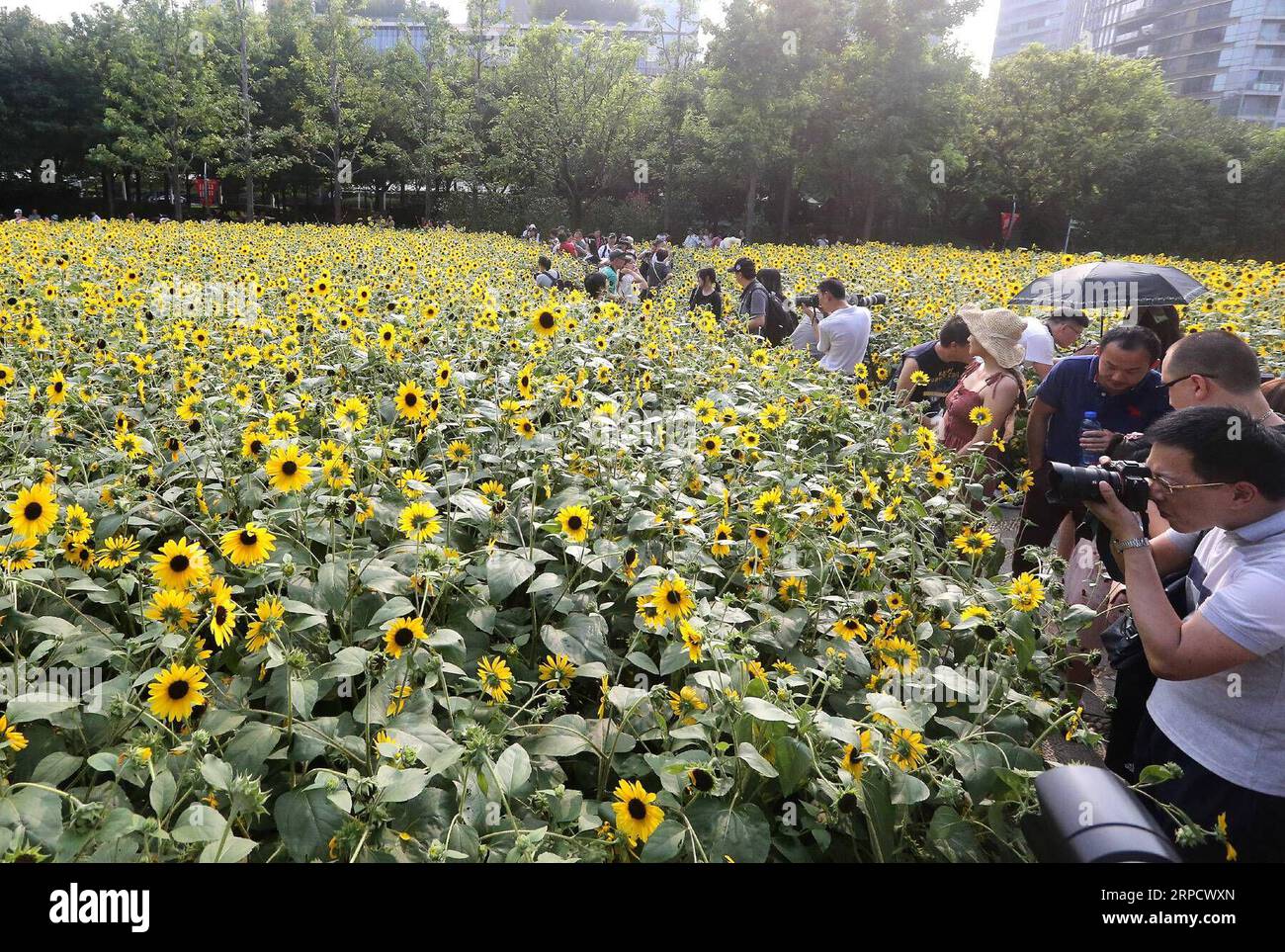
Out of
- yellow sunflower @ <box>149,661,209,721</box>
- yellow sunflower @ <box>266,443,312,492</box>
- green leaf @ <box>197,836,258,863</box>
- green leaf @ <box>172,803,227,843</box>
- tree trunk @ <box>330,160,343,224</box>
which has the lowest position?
green leaf @ <box>197,836,258,863</box>

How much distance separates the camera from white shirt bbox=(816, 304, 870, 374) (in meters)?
5.71

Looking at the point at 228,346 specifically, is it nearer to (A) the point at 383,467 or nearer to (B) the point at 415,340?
(B) the point at 415,340

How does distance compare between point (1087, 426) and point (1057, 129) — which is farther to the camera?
point (1057, 129)

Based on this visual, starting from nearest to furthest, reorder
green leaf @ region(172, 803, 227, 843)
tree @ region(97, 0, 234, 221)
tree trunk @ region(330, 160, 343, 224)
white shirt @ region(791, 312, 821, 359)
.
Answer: green leaf @ region(172, 803, 227, 843)
white shirt @ region(791, 312, 821, 359)
tree @ region(97, 0, 234, 221)
tree trunk @ region(330, 160, 343, 224)

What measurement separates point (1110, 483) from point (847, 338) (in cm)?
382

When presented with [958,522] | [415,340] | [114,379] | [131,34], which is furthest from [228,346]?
[131,34]

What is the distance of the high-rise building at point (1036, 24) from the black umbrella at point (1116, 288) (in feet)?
385

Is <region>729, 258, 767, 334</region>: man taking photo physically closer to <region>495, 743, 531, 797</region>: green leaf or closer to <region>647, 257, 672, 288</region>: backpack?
<region>647, 257, 672, 288</region>: backpack

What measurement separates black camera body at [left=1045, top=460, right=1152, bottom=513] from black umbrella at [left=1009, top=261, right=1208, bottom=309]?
3.50 m

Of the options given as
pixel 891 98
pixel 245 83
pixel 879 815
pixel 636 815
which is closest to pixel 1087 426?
pixel 879 815

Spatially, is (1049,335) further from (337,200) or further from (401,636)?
(337,200)

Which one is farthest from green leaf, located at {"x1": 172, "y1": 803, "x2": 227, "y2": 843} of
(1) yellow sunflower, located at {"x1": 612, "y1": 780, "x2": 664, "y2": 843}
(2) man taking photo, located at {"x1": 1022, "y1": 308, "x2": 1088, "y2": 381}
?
(2) man taking photo, located at {"x1": 1022, "y1": 308, "x2": 1088, "y2": 381}

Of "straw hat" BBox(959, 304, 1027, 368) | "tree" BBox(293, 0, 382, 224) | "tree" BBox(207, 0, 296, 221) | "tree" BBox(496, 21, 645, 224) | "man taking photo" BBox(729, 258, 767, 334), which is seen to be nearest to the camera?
"straw hat" BBox(959, 304, 1027, 368)

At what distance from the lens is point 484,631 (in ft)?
6.95
